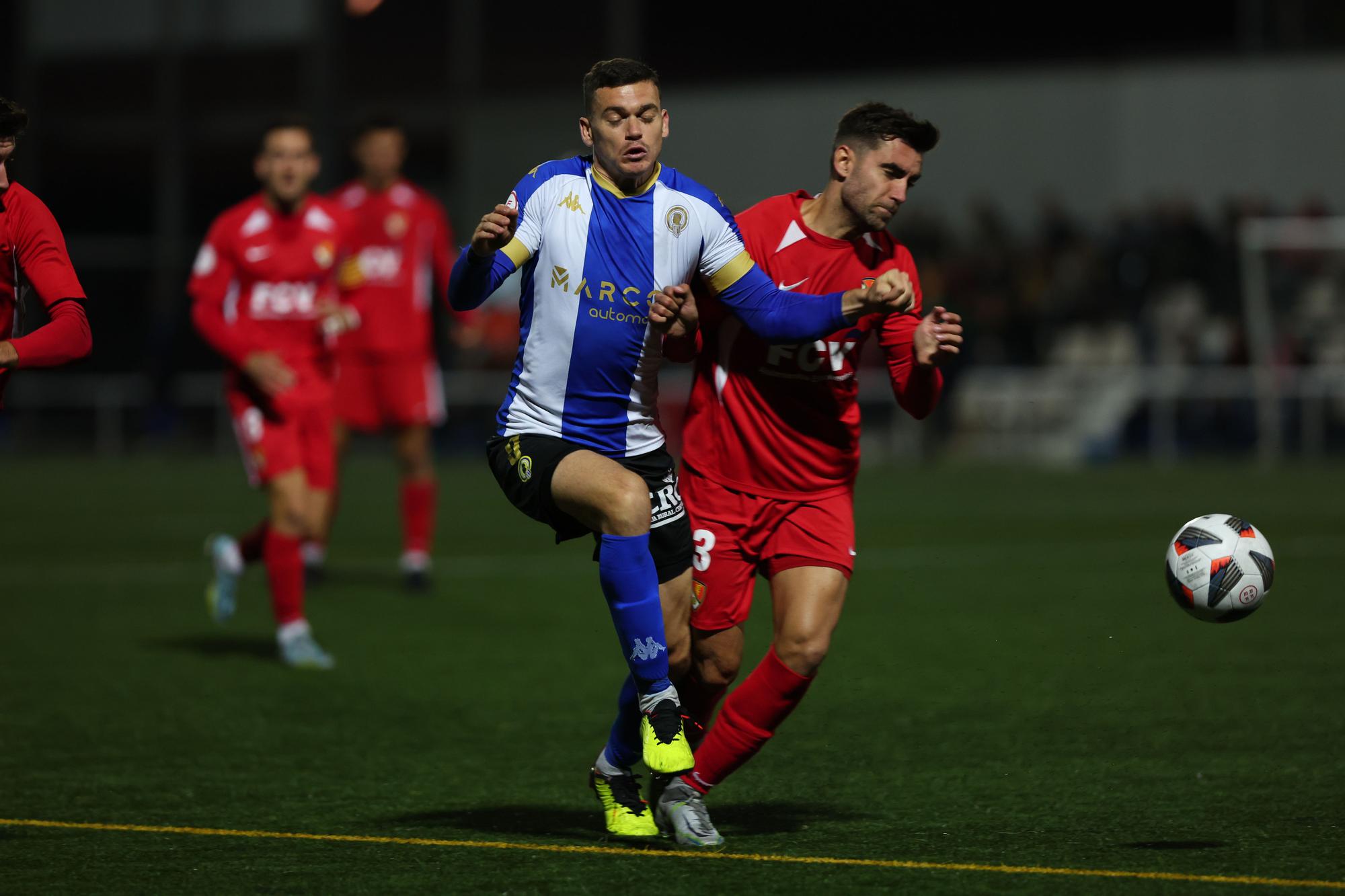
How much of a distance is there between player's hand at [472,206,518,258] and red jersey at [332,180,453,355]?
6.33 meters

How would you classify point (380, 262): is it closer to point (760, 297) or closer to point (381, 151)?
point (381, 151)

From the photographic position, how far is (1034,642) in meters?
8.80

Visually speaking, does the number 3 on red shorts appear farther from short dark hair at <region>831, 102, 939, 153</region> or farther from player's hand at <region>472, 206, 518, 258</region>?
short dark hair at <region>831, 102, 939, 153</region>

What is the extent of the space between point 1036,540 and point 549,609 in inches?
175

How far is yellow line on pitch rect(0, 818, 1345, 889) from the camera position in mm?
4426

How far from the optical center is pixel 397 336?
11.3m

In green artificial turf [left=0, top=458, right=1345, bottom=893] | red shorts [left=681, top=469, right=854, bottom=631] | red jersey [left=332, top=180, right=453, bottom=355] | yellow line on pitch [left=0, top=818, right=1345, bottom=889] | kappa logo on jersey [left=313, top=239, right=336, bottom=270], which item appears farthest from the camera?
red jersey [left=332, top=180, right=453, bottom=355]

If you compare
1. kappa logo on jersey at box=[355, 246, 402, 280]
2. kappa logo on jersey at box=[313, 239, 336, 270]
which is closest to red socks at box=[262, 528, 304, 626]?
kappa logo on jersey at box=[313, 239, 336, 270]

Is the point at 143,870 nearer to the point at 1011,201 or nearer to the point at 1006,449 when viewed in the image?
the point at 1006,449

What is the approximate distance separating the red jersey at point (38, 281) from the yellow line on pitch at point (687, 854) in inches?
49.4

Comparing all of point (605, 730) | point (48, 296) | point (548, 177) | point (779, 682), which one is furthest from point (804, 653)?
point (48, 296)

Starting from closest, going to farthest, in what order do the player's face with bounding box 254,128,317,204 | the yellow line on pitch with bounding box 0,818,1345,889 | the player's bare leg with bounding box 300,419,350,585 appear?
the yellow line on pitch with bounding box 0,818,1345,889 < the player's face with bounding box 254,128,317,204 < the player's bare leg with bounding box 300,419,350,585

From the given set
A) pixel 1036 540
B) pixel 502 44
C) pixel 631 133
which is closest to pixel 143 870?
pixel 631 133

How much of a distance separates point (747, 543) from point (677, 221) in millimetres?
926
